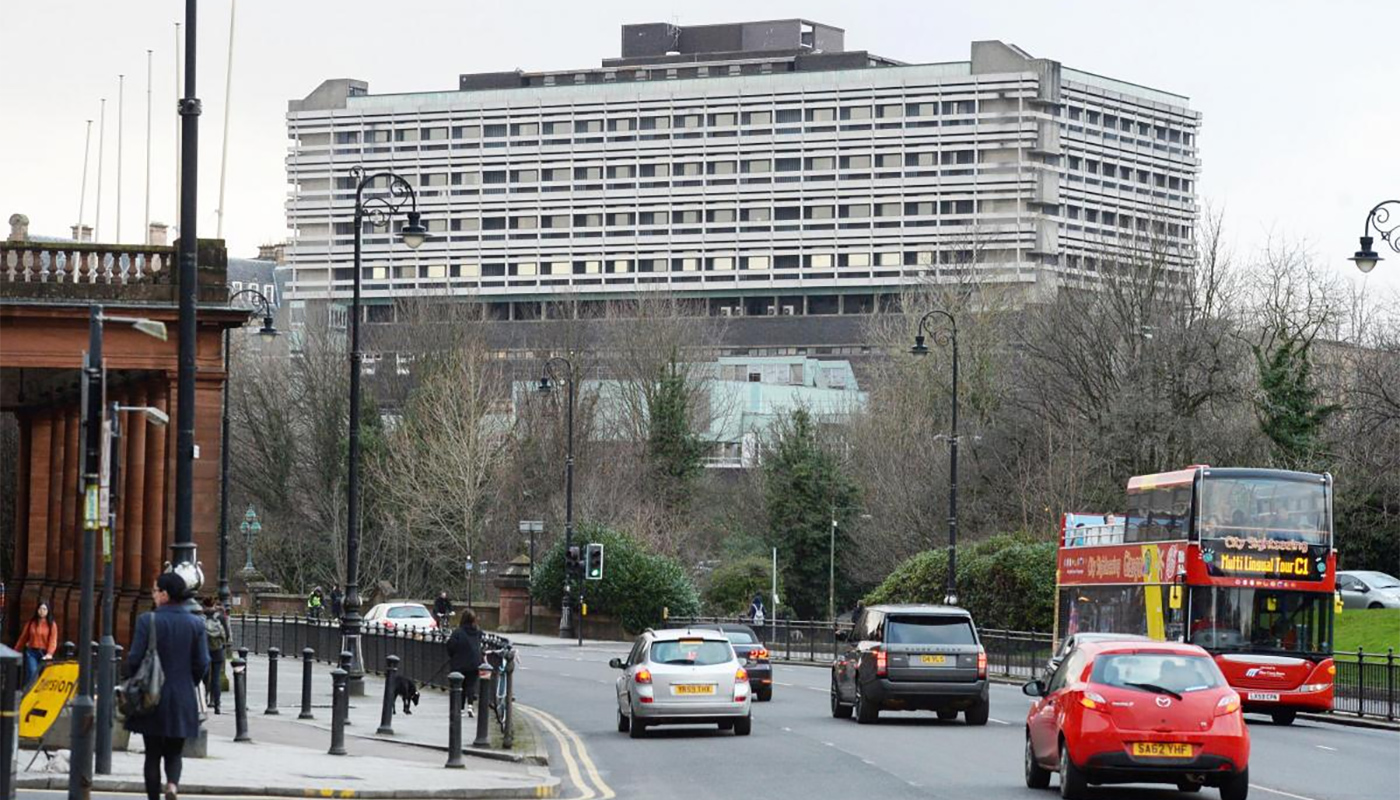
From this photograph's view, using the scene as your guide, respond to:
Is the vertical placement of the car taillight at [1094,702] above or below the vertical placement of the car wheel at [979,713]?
above

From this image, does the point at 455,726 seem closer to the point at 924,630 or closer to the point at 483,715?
the point at 483,715

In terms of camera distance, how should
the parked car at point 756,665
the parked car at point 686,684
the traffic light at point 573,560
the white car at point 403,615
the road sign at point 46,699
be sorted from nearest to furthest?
the road sign at point 46,699 → the parked car at point 686,684 → the parked car at point 756,665 → the white car at point 403,615 → the traffic light at point 573,560

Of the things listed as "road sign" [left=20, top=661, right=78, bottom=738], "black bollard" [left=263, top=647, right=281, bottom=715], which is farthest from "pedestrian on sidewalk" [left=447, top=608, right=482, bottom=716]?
"road sign" [left=20, top=661, right=78, bottom=738]

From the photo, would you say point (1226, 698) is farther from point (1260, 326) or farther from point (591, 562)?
point (1260, 326)

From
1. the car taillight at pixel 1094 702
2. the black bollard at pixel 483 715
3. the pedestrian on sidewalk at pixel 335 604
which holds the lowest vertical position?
the pedestrian on sidewalk at pixel 335 604

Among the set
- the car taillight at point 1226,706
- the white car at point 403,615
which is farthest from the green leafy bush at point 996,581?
the car taillight at point 1226,706

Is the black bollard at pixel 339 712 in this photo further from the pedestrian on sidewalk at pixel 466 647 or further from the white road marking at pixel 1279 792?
the white road marking at pixel 1279 792

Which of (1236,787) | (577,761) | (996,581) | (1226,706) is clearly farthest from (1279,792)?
(996,581)

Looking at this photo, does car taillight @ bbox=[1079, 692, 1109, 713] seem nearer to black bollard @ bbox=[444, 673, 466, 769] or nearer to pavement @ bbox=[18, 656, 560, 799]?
pavement @ bbox=[18, 656, 560, 799]

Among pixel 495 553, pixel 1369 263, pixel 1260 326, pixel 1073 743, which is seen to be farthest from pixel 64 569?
pixel 1260 326

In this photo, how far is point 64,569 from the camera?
155 feet

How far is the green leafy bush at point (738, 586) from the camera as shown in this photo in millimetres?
82000

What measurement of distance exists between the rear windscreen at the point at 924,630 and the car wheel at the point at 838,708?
3.04 metres

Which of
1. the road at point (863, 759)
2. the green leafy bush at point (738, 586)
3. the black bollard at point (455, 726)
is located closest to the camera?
the road at point (863, 759)
